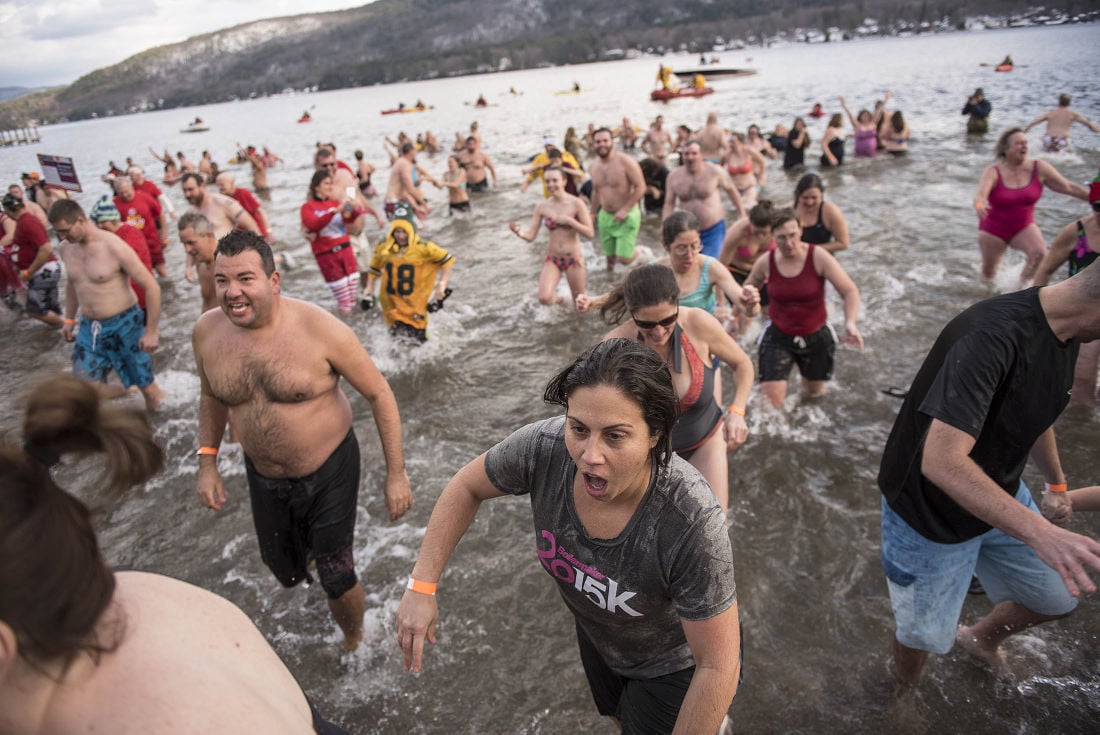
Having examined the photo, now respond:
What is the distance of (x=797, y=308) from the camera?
16.0ft

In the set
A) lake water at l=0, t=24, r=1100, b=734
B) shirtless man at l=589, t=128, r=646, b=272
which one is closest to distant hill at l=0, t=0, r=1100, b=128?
lake water at l=0, t=24, r=1100, b=734

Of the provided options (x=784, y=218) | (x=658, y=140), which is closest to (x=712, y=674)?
(x=784, y=218)

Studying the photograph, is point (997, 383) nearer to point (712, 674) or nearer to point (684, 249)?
point (712, 674)

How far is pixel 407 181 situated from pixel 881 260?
738 cm

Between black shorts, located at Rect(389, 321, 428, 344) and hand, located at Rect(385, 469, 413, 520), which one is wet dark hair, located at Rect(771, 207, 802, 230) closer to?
hand, located at Rect(385, 469, 413, 520)

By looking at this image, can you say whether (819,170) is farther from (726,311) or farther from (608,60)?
(608,60)

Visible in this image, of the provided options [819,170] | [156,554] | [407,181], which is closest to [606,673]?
[156,554]

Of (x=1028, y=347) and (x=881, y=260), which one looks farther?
(x=881, y=260)

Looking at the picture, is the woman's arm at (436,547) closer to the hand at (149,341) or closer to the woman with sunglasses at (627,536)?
the woman with sunglasses at (627,536)

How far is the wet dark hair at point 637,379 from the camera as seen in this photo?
1.68m

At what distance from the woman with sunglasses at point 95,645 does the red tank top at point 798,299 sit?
174 inches

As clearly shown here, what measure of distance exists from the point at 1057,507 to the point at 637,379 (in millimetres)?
2192

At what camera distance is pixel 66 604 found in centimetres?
101

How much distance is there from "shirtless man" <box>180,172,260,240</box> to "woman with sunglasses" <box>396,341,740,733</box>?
7054mm
